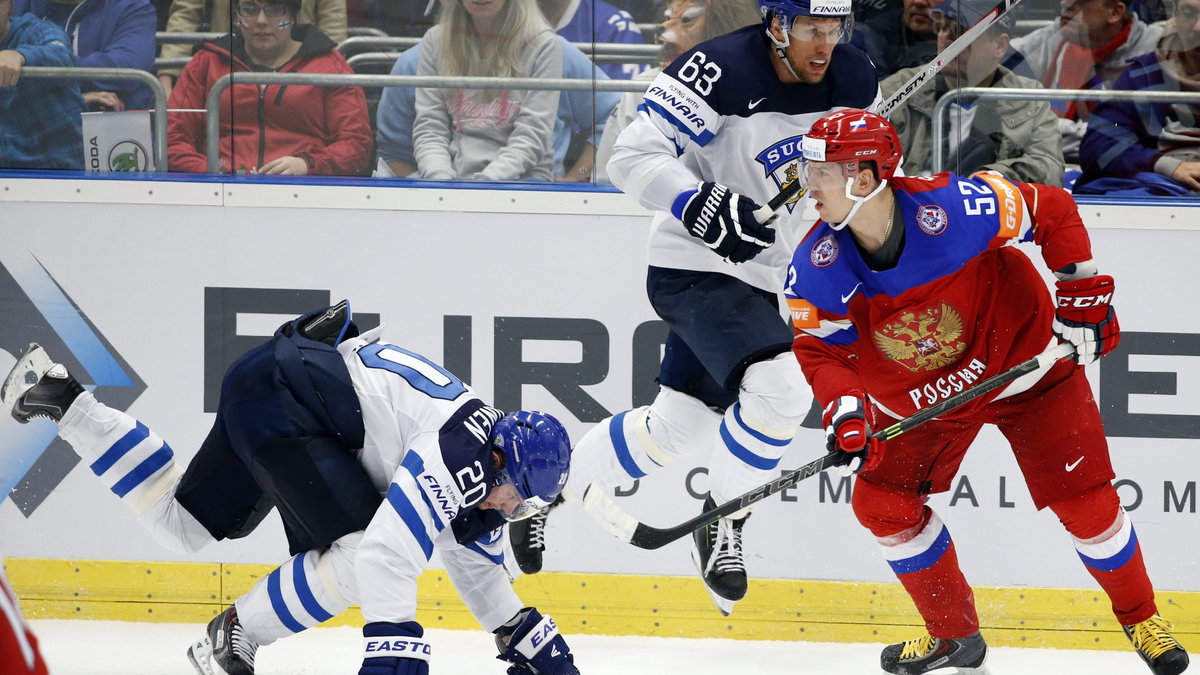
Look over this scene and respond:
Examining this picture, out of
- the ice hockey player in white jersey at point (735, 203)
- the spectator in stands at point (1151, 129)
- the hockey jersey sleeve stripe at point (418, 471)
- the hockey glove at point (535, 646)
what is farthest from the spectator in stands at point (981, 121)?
the hockey jersey sleeve stripe at point (418, 471)

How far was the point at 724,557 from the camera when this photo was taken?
11.0 ft

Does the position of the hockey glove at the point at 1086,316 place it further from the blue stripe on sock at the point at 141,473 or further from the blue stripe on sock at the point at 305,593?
the blue stripe on sock at the point at 141,473

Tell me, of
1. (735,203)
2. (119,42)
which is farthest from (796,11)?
(119,42)

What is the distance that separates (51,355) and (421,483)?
5.83ft

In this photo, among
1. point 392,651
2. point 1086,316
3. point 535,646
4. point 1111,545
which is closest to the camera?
point 392,651

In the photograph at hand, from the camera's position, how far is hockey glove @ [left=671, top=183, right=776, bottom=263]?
9.81ft

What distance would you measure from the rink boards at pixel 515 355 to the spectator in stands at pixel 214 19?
0.39m

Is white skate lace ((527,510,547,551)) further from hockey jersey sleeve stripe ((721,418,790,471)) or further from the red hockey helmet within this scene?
the red hockey helmet

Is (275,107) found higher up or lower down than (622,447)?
higher up

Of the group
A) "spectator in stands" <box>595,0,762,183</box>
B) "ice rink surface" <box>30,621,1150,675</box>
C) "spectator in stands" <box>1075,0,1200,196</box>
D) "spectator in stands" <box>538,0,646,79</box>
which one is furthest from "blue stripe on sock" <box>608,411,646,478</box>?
"spectator in stands" <box>1075,0,1200,196</box>

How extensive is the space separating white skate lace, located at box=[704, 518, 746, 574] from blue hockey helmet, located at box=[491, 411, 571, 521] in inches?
24.6

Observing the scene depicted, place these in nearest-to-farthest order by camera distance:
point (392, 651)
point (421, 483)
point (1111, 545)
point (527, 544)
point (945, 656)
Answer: point (392, 651) → point (421, 483) → point (1111, 545) → point (945, 656) → point (527, 544)

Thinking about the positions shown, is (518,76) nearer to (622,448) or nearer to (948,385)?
(622,448)

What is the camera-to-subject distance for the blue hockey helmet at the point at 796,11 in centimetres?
301
